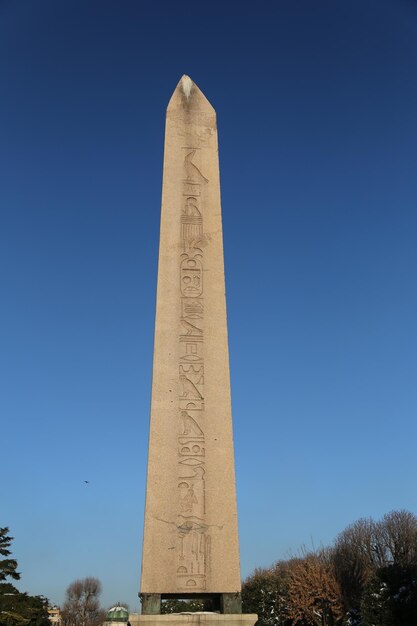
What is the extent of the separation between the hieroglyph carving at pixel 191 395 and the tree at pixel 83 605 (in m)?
65.3

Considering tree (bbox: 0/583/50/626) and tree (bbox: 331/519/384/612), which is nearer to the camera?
tree (bbox: 0/583/50/626)

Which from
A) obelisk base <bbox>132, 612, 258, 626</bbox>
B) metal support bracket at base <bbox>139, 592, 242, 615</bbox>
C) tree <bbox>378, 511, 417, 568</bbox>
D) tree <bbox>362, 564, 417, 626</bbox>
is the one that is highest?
tree <bbox>378, 511, 417, 568</bbox>

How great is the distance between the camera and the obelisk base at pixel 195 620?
4973mm

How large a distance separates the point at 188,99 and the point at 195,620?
234 inches

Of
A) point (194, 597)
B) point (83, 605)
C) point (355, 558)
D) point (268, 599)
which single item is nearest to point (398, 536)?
point (355, 558)

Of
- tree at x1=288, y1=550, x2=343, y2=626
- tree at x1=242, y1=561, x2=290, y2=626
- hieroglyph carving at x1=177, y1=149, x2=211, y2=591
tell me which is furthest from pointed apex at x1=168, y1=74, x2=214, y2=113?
tree at x1=242, y1=561, x2=290, y2=626

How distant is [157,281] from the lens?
647 centimetres

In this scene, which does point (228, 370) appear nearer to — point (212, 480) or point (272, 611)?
point (212, 480)

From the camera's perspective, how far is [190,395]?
5883mm

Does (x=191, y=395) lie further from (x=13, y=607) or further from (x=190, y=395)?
(x=13, y=607)

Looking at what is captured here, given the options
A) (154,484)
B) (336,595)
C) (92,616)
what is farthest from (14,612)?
(92,616)

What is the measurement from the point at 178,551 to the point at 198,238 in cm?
329

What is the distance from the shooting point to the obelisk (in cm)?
519

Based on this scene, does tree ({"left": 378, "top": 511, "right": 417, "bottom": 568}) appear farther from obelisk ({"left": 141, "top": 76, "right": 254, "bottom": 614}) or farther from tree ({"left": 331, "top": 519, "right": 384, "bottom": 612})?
obelisk ({"left": 141, "top": 76, "right": 254, "bottom": 614})
